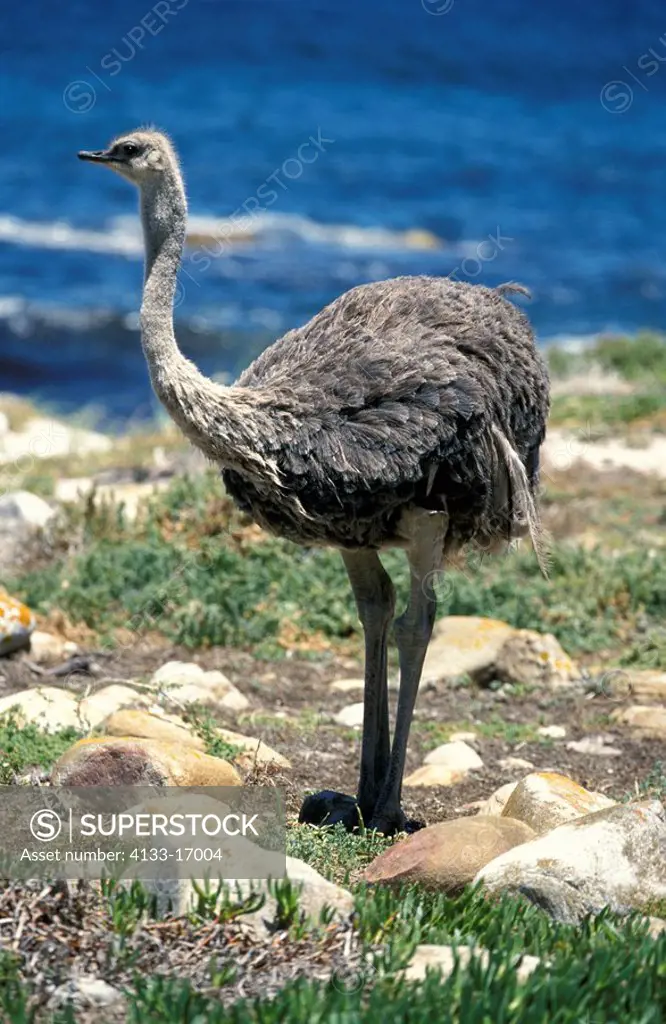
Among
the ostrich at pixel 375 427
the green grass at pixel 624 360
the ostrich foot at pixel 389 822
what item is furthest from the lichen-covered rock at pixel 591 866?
the green grass at pixel 624 360

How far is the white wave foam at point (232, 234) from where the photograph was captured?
27.4 metres

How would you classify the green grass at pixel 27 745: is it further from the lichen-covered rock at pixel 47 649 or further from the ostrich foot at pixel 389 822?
the lichen-covered rock at pixel 47 649

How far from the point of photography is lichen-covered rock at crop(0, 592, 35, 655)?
7488 millimetres

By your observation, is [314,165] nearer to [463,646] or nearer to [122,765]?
[463,646]

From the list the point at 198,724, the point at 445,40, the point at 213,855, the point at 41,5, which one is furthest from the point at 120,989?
the point at 445,40

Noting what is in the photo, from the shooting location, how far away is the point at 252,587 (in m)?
8.44

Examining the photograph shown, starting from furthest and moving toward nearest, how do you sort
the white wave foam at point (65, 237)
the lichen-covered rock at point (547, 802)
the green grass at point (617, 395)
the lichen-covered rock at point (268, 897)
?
the white wave foam at point (65, 237) < the green grass at point (617, 395) < the lichen-covered rock at point (547, 802) < the lichen-covered rock at point (268, 897)

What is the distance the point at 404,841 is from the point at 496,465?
1479mm

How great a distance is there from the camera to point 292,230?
29938mm

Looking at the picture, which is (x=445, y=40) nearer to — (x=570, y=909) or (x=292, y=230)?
(x=292, y=230)

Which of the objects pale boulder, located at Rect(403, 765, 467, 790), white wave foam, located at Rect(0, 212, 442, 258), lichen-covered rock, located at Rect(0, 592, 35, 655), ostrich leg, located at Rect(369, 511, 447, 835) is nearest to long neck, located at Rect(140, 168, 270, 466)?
ostrich leg, located at Rect(369, 511, 447, 835)

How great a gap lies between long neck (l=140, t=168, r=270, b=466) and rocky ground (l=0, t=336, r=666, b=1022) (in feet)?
3.36

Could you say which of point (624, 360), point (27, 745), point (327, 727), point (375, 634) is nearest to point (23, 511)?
point (327, 727)

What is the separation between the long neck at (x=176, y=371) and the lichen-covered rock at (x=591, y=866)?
155 cm
